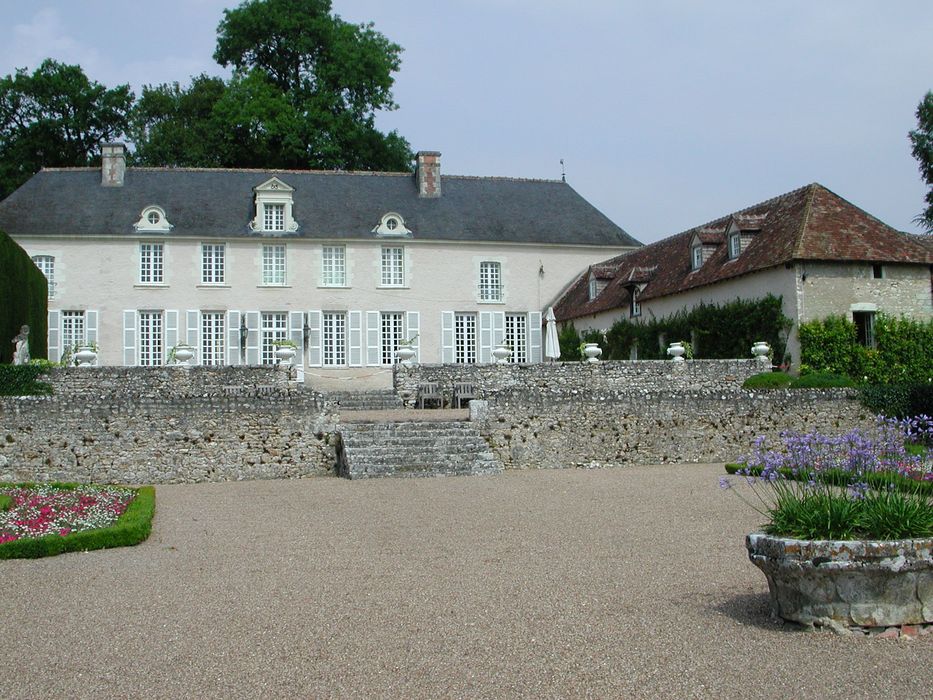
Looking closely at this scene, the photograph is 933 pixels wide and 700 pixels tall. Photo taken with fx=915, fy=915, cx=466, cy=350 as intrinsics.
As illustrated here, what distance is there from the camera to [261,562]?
6.83 m

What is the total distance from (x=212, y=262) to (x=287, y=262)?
7.35 feet

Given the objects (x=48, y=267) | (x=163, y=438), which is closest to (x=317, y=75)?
(x=48, y=267)

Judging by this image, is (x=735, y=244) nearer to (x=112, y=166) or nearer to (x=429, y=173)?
(x=429, y=173)

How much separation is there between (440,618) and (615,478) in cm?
769

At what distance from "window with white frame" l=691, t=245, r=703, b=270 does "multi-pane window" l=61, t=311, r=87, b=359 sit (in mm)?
17426

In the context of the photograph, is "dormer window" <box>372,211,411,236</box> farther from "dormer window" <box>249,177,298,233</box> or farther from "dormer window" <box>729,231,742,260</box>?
"dormer window" <box>729,231,742,260</box>

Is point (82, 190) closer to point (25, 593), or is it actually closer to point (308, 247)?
point (308, 247)

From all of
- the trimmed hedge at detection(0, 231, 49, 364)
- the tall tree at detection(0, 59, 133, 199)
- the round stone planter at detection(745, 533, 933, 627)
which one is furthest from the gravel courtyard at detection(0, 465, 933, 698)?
the tall tree at detection(0, 59, 133, 199)

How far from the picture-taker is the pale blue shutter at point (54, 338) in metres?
26.5

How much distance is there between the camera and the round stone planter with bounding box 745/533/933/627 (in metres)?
4.20

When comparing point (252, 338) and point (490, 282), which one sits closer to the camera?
point (252, 338)

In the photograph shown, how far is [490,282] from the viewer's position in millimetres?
29281

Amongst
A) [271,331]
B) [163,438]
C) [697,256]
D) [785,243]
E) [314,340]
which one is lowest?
[163,438]

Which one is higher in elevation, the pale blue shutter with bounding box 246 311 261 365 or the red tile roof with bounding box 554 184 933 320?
the red tile roof with bounding box 554 184 933 320
